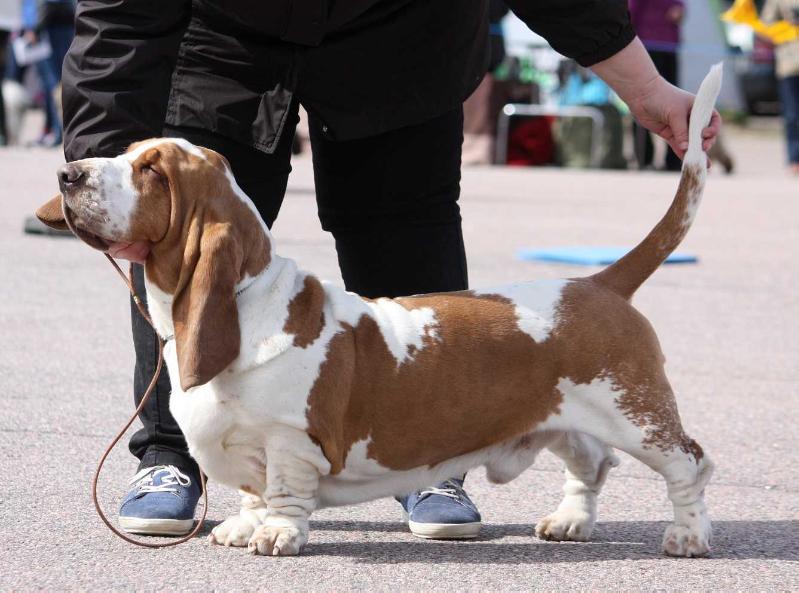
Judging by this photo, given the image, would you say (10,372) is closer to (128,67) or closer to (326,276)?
(128,67)

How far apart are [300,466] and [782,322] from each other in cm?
411

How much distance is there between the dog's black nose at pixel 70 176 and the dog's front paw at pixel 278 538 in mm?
841

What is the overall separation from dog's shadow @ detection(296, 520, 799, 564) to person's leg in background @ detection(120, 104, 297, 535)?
33 centimetres

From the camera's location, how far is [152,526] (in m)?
3.32

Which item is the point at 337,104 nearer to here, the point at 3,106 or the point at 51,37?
the point at 51,37

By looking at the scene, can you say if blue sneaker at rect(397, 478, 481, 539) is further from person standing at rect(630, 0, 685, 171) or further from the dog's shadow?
person standing at rect(630, 0, 685, 171)

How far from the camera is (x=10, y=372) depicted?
5.04 meters

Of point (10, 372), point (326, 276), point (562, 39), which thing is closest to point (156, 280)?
point (562, 39)

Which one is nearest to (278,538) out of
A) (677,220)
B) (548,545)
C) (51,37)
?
(548,545)

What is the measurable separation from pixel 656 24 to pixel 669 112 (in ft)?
43.3

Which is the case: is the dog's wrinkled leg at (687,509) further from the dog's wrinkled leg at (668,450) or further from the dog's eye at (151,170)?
the dog's eye at (151,170)

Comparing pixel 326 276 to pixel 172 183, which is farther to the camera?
pixel 326 276

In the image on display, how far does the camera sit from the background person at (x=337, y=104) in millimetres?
3363

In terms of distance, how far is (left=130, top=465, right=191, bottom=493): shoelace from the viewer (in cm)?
343
